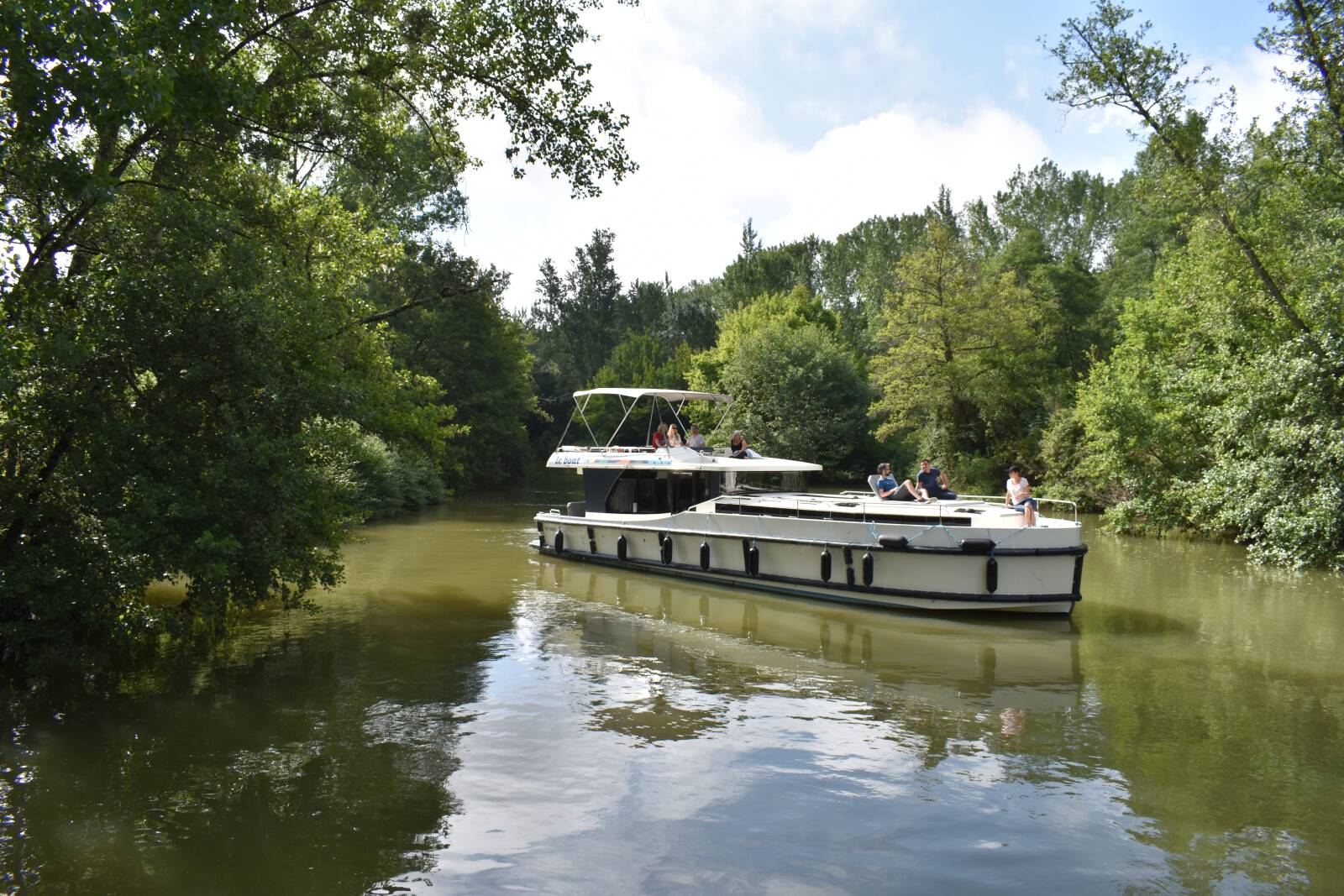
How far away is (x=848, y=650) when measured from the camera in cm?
1281

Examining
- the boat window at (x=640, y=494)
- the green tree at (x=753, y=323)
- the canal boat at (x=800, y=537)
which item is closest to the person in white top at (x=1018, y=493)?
the canal boat at (x=800, y=537)

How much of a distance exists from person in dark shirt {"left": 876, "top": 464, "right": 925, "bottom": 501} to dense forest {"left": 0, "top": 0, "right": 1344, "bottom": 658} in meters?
7.51

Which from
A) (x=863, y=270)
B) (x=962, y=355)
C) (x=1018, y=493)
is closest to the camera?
(x=1018, y=493)

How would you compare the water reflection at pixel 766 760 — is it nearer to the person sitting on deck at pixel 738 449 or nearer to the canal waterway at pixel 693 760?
the canal waterway at pixel 693 760

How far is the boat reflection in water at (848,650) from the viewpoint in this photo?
10.6m

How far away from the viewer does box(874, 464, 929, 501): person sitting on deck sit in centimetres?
1669

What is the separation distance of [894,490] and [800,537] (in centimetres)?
212

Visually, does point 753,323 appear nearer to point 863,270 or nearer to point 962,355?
point 962,355

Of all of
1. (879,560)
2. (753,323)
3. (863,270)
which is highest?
(863,270)

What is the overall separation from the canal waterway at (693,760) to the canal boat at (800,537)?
27.7 inches

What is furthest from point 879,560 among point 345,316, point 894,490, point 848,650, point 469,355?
point 469,355

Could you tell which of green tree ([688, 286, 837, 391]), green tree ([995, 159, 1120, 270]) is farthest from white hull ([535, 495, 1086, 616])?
green tree ([995, 159, 1120, 270])

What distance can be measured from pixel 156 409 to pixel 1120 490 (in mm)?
26909

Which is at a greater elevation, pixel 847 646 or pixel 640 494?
pixel 640 494
